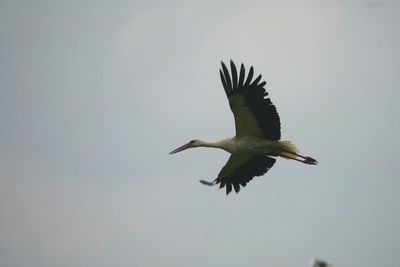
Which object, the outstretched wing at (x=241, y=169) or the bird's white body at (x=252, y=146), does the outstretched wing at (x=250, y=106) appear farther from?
the outstretched wing at (x=241, y=169)

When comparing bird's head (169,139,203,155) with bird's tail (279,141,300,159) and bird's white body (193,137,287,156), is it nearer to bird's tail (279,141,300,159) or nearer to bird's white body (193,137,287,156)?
bird's white body (193,137,287,156)

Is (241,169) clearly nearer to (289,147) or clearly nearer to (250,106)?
(289,147)

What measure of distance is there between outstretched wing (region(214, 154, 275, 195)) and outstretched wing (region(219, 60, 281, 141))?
0.98 metres

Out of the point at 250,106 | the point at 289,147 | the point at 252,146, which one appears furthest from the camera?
the point at 252,146

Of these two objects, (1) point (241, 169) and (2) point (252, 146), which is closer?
(2) point (252, 146)

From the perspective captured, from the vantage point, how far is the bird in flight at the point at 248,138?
11953 mm

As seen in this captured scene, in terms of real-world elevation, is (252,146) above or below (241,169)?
above

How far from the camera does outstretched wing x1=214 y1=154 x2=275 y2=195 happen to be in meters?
13.7

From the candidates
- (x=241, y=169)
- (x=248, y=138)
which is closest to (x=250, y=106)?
(x=248, y=138)

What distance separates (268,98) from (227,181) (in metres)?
2.91

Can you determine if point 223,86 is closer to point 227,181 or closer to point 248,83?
point 248,83

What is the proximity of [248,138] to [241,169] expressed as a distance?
1221 mm

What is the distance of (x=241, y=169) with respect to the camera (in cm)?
1397

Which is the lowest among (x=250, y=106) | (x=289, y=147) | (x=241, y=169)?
(x=241, y=169)
